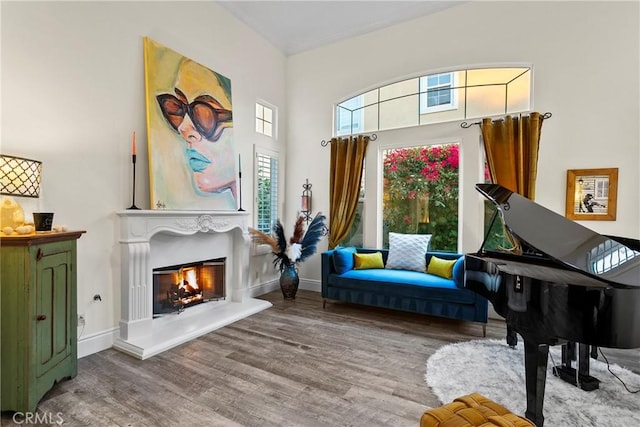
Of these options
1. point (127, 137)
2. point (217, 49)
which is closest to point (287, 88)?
point (217, 49)

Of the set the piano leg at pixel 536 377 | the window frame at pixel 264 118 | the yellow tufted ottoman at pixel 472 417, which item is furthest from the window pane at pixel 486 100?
the yellow tufted ottoman at pixel 472 417

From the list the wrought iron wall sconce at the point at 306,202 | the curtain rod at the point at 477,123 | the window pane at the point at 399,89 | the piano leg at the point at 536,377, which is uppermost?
the window pane at the point at 399,89

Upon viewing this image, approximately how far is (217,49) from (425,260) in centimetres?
397

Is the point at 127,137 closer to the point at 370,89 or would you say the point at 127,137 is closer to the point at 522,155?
the point at 370,89

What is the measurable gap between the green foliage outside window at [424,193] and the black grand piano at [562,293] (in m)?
1.86

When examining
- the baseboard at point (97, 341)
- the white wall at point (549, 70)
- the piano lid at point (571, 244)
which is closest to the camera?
the piano lid at point (571, 244)

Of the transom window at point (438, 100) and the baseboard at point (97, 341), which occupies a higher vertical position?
the transom window at point (438, 100)

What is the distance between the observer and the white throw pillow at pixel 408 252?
13.2ft

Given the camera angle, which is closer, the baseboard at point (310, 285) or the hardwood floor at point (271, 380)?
the hardwood floor at point (271, 380)

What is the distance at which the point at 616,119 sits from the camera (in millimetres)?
3227

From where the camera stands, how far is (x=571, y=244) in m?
1.96

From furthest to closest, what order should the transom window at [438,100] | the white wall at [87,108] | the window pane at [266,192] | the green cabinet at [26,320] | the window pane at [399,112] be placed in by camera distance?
the window pane at [266,192]
the window pane at [399,112]
the transom window at [438,100]
the white wall at [87,108]
the green cabinet at [26,320]

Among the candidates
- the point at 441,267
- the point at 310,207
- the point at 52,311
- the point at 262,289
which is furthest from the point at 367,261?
the point at 52,311

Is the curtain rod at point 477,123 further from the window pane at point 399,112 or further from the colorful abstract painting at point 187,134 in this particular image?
the colorful abstract painting at point 187,134
